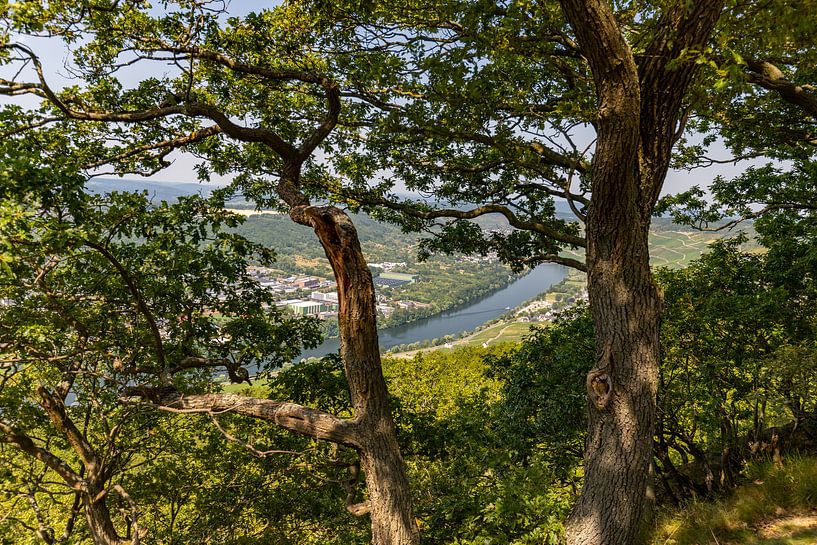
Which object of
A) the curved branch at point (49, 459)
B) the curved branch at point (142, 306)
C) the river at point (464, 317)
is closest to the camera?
the curved branch at point (142, 306)

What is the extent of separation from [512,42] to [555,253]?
3383 millimetres

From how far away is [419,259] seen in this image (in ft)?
23.1

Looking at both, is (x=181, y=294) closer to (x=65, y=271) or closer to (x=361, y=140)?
(x=65, y=271)

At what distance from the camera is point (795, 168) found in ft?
24.1

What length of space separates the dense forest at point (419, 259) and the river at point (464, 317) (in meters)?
43.9

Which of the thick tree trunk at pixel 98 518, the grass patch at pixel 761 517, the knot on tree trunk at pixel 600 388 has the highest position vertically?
the knot on tree trunk at pixel 600 388

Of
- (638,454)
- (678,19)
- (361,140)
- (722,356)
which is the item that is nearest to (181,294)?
(361,140)

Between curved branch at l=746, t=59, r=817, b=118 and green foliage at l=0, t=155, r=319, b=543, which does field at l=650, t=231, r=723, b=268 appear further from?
green foliage at l=0, t=155, r=319, b=543

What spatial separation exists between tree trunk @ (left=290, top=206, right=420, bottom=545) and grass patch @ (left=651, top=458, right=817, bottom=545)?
2302 mm

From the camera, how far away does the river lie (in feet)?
228

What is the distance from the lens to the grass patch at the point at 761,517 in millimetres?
2994

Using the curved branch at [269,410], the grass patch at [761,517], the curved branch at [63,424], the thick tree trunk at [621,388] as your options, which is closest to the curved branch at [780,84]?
the thick tree trunk at [621,388]

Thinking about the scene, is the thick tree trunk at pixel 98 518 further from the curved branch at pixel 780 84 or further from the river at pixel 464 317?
the river at pixel 464 317

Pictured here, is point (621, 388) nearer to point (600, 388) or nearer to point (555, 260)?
point (600, 388)
